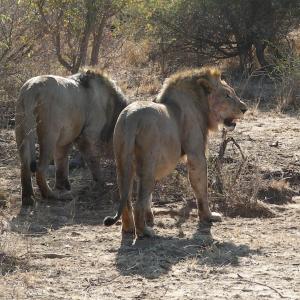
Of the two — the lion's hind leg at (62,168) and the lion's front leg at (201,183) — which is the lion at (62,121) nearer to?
the lion's hind leg at (62,168)

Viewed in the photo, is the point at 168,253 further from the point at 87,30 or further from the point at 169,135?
the point at 87,30

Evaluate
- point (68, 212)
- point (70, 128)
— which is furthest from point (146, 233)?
point (70, 128)

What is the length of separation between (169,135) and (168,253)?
109 cm

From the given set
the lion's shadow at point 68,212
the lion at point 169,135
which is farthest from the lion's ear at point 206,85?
the lion's shadow at point 68,212

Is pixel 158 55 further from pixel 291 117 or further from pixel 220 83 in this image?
pixel 220 83

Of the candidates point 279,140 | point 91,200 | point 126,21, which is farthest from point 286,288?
point 126,21

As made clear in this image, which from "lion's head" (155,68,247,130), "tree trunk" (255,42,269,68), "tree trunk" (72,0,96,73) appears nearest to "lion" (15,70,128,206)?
"lion's head" (155,68,247,130)

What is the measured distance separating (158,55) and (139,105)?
29.9ft

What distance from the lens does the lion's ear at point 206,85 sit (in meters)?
7.61

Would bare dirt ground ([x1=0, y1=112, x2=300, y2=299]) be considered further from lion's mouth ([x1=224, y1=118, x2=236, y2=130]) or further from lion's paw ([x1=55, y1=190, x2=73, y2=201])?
lion's mouth ([x1=224, y1=118, x2=236, y2=130])

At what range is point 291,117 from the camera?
11.8 meters

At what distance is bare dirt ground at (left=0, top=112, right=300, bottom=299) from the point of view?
17.9 feet

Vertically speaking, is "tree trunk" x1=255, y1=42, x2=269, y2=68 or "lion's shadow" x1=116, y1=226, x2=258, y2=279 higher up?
"tree trunk" x1=255, y1=42, x2=269, y2=68

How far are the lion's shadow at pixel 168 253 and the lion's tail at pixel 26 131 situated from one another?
1.69m
